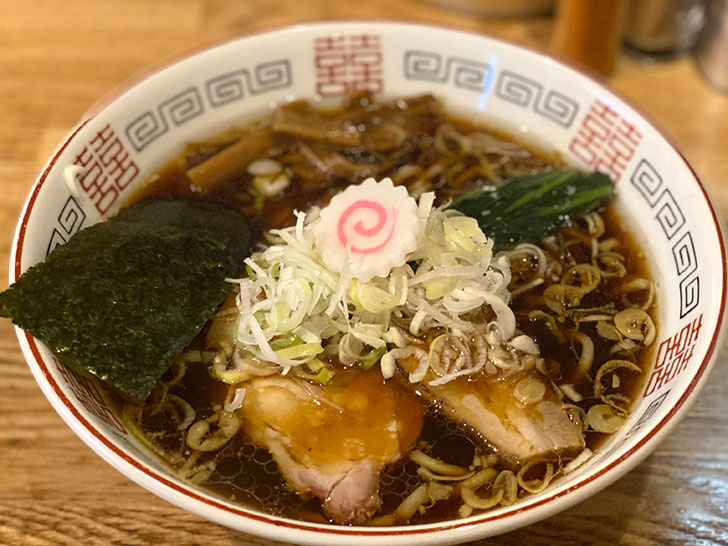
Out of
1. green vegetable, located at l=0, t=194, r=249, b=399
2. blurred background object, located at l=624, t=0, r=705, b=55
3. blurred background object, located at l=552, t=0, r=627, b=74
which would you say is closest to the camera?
green vegetable, located at l=0, t=194, r=249, b=399

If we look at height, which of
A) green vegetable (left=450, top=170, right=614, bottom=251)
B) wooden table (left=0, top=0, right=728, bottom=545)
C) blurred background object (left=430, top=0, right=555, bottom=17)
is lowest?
wooden table (left=0, top=0, right=728, bottom=545)

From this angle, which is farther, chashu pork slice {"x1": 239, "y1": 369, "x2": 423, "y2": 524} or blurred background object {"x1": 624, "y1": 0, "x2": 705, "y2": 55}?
blurred background object {"x1": 624, "y1": 0, "x2": 705, "y2": 55}

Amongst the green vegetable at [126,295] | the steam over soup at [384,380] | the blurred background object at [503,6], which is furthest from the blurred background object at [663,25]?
the green vegetable at [126,295]

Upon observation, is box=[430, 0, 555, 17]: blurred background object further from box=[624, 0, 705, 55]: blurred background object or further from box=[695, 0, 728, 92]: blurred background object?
box=[695, 0, 728, 92]: blurred background object

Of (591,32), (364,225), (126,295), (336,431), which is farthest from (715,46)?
(126,295)

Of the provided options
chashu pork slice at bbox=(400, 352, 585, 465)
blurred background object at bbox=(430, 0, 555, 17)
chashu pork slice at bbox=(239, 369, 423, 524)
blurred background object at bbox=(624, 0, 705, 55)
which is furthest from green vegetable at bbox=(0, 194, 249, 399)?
blurred background object at bbox=(624, 0, 705, 55)

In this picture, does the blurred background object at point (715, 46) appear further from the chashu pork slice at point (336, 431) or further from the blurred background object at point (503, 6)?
the chashu pork slice at point (336, 431)

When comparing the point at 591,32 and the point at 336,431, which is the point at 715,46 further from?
the point at 336,431

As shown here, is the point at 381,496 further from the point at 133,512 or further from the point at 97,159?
the point at 97,159
